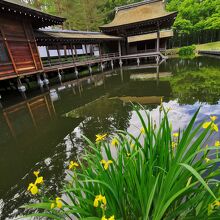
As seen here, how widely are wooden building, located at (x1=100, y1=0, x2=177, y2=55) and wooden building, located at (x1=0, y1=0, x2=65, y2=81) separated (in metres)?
11.6

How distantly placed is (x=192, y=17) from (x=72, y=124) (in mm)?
35653

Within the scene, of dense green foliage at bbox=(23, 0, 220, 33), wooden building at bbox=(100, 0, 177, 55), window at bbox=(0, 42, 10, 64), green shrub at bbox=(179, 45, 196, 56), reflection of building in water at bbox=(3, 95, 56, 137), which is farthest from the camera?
dense green foliage at bbox=(23, 0, 220, 33)

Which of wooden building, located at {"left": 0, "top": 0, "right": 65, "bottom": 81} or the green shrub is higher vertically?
wooden building, located at {"left": 0, "top": 0, "right": 65, "bottom": 81}

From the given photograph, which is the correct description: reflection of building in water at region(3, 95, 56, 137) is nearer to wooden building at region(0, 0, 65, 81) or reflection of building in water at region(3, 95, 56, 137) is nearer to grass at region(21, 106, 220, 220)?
wooden building at region(0, 0, 65, 81)

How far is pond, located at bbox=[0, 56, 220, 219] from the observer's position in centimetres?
364

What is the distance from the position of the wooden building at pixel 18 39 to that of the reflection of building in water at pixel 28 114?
2.58 meters

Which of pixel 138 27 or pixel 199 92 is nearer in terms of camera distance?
pixel 199 92

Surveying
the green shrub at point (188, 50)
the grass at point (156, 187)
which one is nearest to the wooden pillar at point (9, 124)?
the grass at point (156, 187)

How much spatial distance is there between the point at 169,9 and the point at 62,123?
119 ft

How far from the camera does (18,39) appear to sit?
1139cm

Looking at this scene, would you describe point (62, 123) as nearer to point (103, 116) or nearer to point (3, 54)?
point (103, 116)

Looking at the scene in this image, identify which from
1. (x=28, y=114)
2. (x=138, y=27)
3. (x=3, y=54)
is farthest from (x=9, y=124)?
(x=138, y=27)

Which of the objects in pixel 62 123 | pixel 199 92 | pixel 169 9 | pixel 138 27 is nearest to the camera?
pixel 62 123

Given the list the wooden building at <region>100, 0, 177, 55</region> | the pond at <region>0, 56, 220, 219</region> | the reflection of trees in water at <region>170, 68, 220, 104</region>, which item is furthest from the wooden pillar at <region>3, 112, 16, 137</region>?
the wooden building at <region>100, 0, 177, 55</region>
